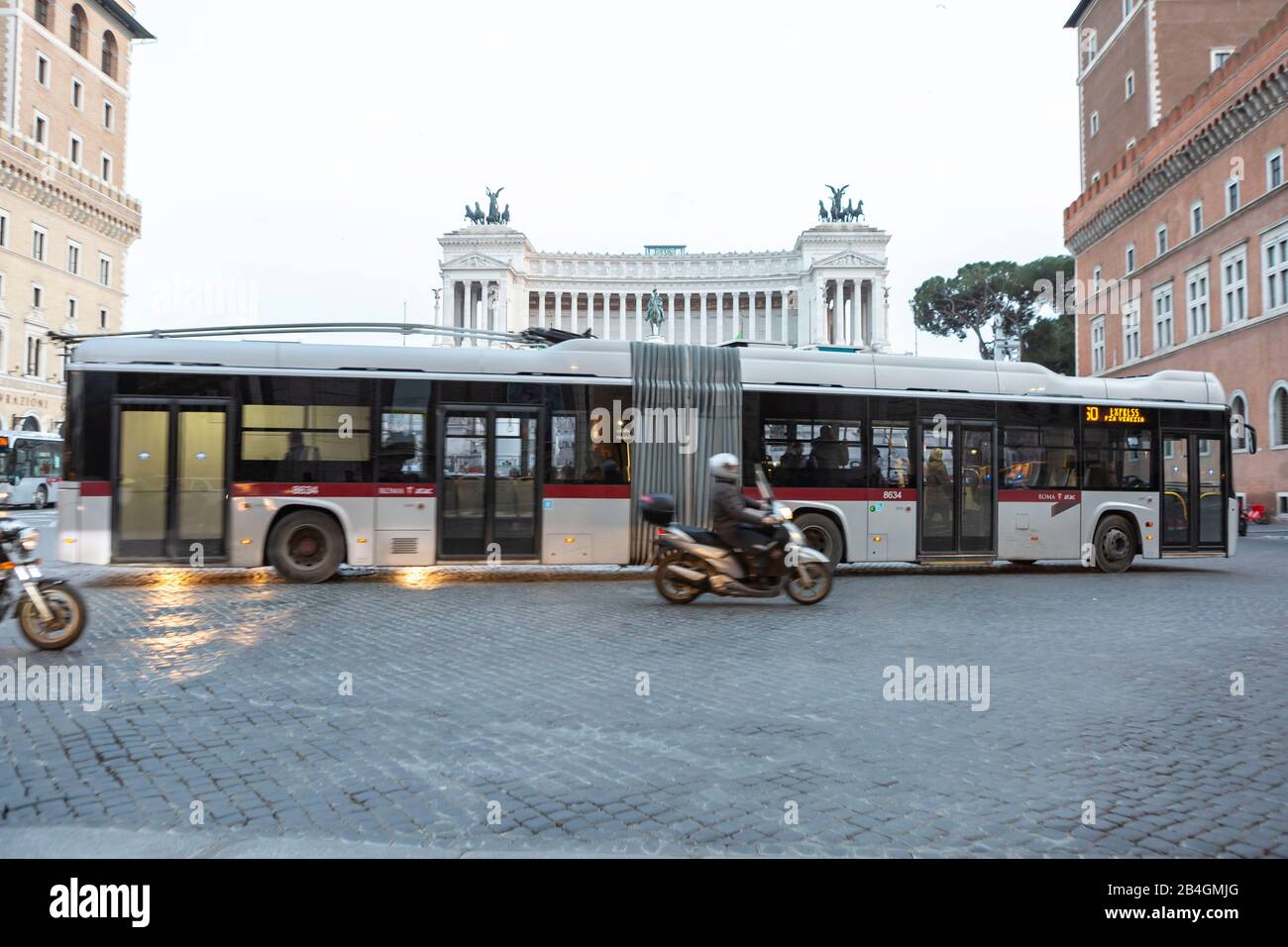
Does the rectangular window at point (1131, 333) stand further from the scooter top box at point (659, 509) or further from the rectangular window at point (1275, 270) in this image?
the scooter top box at point (659, 509)

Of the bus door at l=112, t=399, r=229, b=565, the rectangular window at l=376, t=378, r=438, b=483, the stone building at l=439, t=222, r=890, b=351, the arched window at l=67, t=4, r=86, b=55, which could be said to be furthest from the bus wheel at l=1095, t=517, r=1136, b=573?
the stone building at l=439, t=222, r=890, b=351

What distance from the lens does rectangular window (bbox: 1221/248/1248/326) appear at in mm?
34125

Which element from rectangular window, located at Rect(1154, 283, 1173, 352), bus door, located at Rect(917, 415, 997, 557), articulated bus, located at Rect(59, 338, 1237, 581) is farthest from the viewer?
rectangular window, located at Rect(1154, 283, 1173, 352)

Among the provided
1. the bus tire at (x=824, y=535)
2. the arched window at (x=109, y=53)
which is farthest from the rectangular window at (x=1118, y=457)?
the arched window at (x=109, y=53)

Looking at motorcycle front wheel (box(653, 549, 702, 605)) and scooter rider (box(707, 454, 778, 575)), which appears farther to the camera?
motorcycle front wheel (box(653, 549, 702, 605))

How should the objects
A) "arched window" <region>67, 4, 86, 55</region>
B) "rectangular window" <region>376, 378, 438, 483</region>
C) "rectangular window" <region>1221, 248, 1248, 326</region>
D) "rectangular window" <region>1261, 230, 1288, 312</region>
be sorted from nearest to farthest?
"rectangular window" <region>376, 378, 438, 483</region> < "rectangular window" <region>1261, 230, 1288, 312</region> < "rectangular window" <region>1221, 248, 1248, 326</region> < "arched window" <region>67, 4, 86, 55</region>

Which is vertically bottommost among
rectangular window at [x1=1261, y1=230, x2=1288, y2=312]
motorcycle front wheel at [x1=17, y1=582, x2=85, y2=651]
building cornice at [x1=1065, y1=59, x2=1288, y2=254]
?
motorcycle front wheel at [x1=17, y1=582, x2=85, y2=651]

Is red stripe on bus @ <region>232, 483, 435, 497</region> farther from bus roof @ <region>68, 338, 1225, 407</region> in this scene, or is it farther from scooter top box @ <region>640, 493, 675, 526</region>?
scooter top box @ <region>640, 493, 675, 526</region>

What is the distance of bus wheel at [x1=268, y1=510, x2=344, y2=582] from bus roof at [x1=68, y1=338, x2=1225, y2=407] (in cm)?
203

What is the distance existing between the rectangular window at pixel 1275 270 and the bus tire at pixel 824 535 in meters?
27.1

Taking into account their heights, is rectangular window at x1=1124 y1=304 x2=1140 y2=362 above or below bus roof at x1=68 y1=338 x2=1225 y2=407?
above

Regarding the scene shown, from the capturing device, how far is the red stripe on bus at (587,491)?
1276 centimetres

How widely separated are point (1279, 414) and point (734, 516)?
30060 mm
